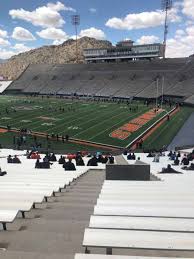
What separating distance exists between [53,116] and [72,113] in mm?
3713

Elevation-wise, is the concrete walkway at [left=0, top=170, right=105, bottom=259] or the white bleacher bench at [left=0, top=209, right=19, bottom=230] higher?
the white bleacher bench at [left=0, top=209, right=19, bottom=230]

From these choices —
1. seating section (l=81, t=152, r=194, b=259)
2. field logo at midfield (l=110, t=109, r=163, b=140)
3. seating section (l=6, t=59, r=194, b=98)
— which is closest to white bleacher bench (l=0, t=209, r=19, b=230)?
seating section (l=81, t=152, r=194, b=259)

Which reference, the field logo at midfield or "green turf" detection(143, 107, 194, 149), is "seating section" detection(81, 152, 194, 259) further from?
the field logo at midfield

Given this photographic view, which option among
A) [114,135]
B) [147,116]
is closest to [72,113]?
[147,116]

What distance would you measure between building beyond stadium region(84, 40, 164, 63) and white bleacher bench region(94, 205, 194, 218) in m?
96.3

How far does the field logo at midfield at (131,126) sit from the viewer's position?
3303cm

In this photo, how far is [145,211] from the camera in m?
3.74

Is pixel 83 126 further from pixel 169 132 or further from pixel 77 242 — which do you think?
pixel 77 242

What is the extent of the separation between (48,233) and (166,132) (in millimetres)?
31696

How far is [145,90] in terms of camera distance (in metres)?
71.0

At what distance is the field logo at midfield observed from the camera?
33031mm

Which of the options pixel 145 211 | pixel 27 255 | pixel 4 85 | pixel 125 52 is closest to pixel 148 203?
pixel 145 211

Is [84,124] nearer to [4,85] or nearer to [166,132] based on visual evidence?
[166,132]

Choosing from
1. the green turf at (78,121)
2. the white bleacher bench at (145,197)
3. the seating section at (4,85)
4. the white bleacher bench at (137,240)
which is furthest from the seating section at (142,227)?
the seating section at (4,85)
